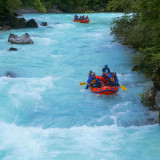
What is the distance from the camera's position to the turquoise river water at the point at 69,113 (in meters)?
7.58

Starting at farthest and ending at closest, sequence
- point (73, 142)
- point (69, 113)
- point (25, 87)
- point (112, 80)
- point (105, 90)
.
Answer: point (25, 87), point (112, 80), point (105, 90), point (69, 113), point (73, 142)

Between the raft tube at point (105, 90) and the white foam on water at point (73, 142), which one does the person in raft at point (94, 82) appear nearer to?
the raft tube at point (105, 90)

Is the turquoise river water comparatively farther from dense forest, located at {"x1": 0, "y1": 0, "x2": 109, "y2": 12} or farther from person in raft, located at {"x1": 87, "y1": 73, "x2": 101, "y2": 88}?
dense forest, located at {"x1": 0, "y1": 0, "x2": 109, "y2": 12}

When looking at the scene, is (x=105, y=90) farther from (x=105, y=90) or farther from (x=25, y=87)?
(x=25, y=87)

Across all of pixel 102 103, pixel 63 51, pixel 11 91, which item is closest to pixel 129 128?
pixel 102 103

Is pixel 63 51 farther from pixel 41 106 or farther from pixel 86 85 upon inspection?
pixel 41 106

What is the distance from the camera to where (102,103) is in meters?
10.3

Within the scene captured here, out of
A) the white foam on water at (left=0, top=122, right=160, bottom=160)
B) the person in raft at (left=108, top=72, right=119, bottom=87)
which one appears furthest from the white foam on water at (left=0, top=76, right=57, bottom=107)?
the person in raft at (left=108, top=72, right=119, bottom=87)

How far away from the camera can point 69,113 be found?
9594mm

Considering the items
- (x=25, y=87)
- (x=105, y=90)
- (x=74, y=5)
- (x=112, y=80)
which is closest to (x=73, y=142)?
(x=105, y=90)

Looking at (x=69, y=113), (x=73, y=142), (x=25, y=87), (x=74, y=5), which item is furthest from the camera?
(x=74, y=5)

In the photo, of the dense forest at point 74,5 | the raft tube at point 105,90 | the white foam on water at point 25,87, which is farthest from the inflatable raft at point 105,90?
the dense forest at point 74,5

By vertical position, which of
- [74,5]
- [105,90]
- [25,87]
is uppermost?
[105,90]

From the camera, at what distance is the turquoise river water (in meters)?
7.58
